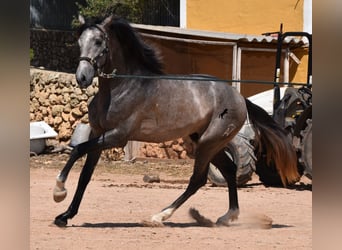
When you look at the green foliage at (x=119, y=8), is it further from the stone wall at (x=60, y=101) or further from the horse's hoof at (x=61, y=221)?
the horse's hoof at (x=61, y=221)

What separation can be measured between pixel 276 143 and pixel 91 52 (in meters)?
2.49

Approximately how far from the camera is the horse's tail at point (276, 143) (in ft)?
28.3

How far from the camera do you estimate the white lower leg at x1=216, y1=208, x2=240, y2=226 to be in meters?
8.27

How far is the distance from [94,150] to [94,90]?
27.4 ft

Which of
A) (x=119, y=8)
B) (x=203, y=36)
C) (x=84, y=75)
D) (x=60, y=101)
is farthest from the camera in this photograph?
(x=119, y=8)

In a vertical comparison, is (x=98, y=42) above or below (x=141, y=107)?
above

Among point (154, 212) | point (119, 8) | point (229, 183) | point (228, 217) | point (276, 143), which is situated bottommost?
point (154, 212)

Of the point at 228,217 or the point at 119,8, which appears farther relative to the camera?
the point at 119,8

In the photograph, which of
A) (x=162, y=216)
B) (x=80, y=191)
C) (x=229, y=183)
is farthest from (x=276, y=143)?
(x=80, y=191)

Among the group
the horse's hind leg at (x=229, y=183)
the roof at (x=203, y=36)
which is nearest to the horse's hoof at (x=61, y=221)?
the horse's hind leg at (x=229, y=183)

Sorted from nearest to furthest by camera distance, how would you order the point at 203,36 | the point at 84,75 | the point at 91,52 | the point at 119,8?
1. the point at 84,75
2. the point at 91,52
3. the point at 203,36
4. the point at 119,8

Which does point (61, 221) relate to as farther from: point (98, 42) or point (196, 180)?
point (98, 42)

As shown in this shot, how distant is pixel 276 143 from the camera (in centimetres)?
867
